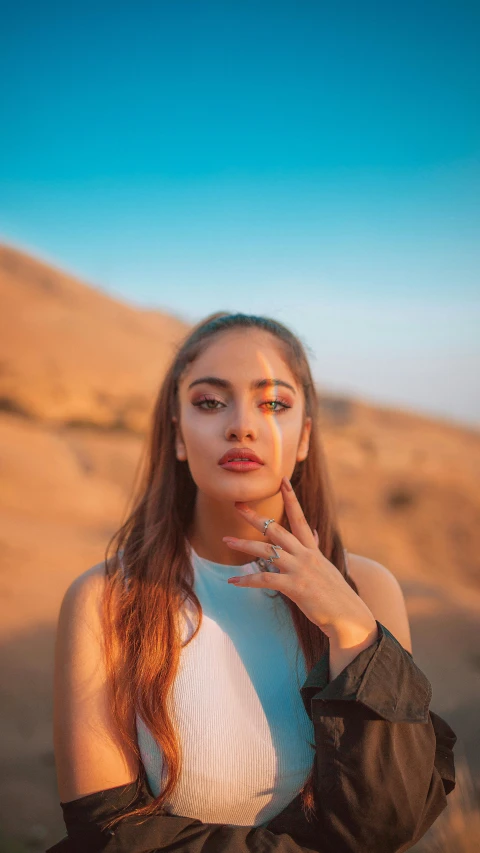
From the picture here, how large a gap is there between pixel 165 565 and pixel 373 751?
93 cm

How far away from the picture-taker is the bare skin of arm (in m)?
1.71

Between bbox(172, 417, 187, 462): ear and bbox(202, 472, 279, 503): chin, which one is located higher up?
bbox(172, 417, 187, 462): ear

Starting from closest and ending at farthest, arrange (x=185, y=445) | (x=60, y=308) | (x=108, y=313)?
(x=185, y=445)
(x=60, y=308)
(x=108, y=313)

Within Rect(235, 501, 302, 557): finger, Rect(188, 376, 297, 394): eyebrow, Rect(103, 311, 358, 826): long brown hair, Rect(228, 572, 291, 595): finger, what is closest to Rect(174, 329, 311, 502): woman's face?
Rect(188, 376, 297, 394): eyebrow

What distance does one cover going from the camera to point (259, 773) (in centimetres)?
174

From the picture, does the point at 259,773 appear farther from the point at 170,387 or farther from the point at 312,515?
the point at 170,387

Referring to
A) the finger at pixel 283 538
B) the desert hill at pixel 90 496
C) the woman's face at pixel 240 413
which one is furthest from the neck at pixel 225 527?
the desert hill at pixel 90 496

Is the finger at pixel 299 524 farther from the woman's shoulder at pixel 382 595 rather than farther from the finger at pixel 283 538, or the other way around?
the woman's shoulder at pixel 382 595

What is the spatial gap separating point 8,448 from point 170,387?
8437 mm

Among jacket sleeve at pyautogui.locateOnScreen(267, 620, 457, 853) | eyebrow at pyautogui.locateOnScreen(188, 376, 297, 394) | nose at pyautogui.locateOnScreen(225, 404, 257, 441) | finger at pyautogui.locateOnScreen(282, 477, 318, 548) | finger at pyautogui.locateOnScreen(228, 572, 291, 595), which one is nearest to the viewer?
jacket sleeve at pyautogui.locateOnScreen(267, 620, 457, 853)

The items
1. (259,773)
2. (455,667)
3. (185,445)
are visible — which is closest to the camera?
(259,773)

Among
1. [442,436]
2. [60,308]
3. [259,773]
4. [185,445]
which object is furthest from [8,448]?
[442,436]

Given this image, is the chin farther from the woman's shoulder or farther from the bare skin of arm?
the bare skin of arm

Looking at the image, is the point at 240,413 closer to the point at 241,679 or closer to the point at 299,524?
the point at 299,524
